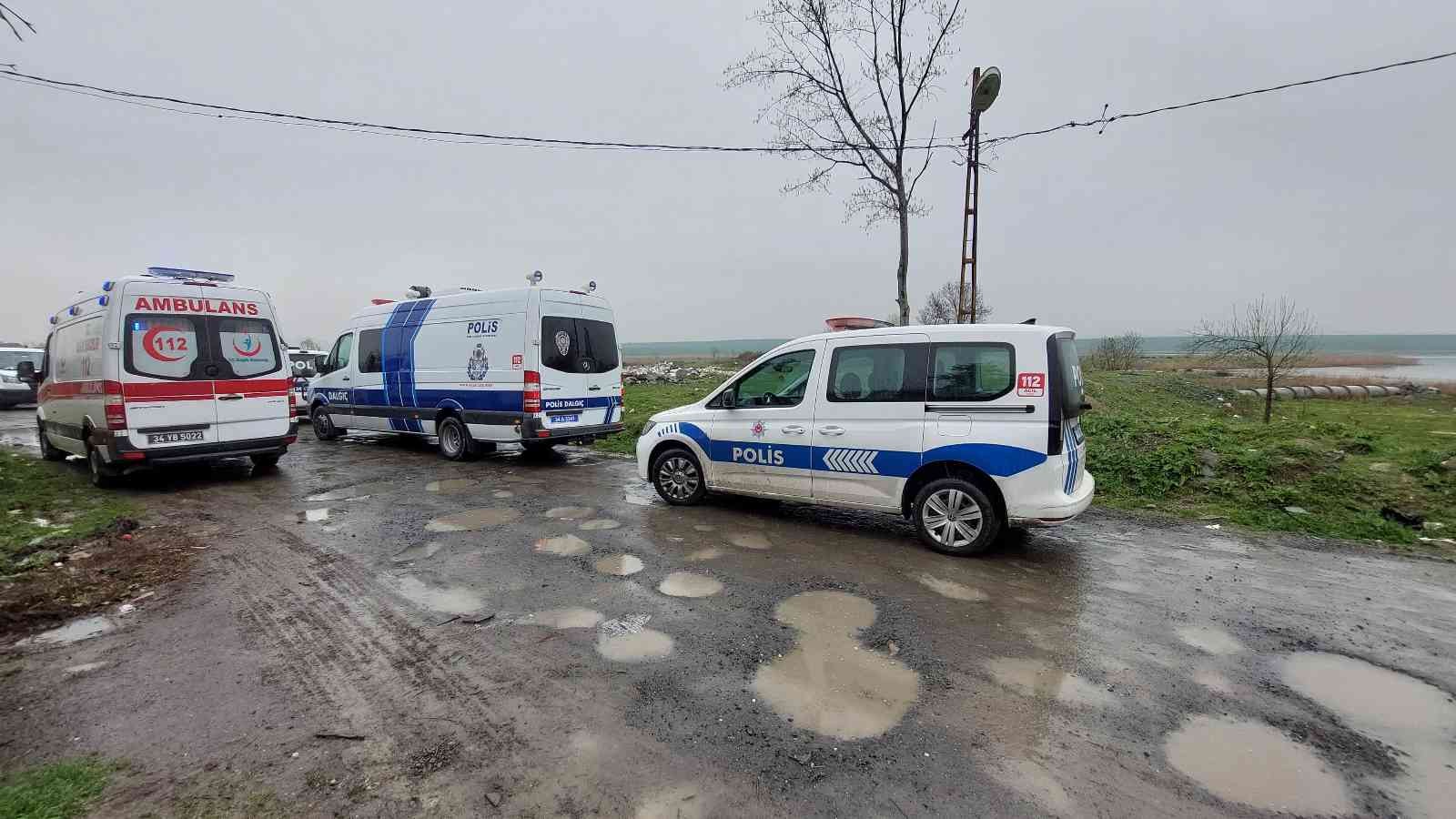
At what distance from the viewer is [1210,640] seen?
367cm

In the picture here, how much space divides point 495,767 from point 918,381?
4141mm

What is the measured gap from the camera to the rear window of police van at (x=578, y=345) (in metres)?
8.77

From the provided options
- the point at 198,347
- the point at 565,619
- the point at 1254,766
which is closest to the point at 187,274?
the point at 198,347

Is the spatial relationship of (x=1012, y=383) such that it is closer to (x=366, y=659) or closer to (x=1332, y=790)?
(x=1332, y=790)

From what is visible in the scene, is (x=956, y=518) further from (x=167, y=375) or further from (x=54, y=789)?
(x=167, y=375)

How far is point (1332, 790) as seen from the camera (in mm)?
2396

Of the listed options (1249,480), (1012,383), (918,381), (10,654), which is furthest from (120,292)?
(1249,480)

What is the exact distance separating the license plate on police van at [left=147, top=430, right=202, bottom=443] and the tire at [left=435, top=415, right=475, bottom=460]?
2970 millimetres

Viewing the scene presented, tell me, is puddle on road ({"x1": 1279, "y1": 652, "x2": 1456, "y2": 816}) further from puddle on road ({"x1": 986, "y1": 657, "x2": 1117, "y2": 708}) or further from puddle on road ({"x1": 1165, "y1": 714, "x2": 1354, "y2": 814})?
puddle on road ({"x1": 986, "y1": 657, "x2": 1117, "y2": 708})

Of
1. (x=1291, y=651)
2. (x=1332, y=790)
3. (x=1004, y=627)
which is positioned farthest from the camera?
(x=1004, y=627)

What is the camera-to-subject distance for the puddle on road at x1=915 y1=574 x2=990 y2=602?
14.1 feet

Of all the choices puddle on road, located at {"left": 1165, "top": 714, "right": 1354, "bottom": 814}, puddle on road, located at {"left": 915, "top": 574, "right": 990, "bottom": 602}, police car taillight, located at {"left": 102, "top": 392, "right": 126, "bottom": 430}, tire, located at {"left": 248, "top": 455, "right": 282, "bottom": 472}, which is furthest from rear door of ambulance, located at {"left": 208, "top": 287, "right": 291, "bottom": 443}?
puddle on road, located at {"left": 1165, "top": 714, "right": 1354, "bottom": 814}

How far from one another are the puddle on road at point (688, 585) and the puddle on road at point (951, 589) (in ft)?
4.99

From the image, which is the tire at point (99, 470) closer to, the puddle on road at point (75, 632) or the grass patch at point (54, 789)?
the puddle on road at point (75, 632)
